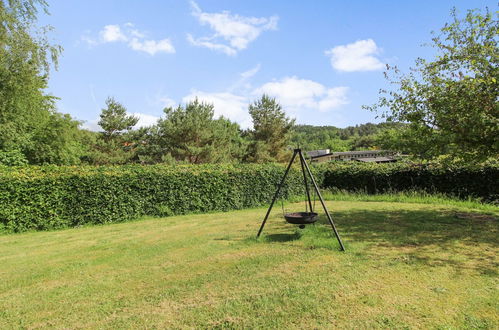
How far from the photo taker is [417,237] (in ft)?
21.6

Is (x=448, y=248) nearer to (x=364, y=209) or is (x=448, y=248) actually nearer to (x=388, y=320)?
(x=388, y=320)

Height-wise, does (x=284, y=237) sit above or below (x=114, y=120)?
below

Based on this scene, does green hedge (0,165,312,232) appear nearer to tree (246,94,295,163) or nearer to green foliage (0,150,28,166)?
green foliage (0,150,28,166)

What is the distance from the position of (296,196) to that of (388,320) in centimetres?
1201

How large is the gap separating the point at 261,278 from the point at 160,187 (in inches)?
297

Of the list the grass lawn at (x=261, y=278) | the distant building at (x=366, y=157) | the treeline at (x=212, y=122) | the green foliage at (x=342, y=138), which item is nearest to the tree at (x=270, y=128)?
the treeline at (x=212, y=122)

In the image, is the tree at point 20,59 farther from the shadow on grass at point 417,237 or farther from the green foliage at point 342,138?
the green foliage at point 342,138

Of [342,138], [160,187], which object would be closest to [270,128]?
[160,187]

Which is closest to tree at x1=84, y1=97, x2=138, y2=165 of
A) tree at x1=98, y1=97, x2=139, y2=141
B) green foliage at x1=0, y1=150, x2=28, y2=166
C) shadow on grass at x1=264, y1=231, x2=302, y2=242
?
tree at x1=98, y1=97, x2=139, y2=141

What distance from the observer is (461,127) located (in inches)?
270

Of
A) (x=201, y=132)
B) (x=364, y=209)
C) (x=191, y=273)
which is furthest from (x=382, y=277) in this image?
(x=201, y=132)

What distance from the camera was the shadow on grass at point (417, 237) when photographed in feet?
16.8

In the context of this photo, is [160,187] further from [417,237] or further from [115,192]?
[417,237]

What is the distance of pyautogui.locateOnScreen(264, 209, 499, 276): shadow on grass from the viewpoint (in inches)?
201
